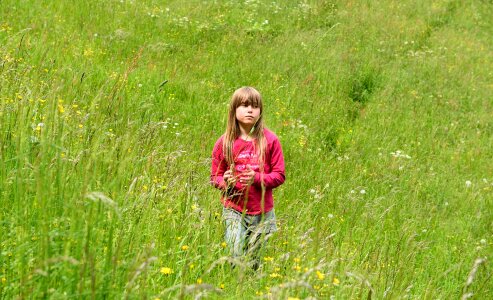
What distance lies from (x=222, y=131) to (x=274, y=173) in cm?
292

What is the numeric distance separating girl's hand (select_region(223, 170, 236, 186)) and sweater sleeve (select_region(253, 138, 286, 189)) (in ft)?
0.74

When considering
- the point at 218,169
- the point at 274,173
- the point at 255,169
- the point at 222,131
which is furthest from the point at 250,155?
the point at 222,131

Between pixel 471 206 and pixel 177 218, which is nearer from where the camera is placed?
pixel 177 218

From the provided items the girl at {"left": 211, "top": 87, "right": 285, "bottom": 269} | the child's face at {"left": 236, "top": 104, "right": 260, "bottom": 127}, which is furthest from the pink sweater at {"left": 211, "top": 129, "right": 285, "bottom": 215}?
the child's face at {"left": 236, "top": 104, "right": 260, "bottom": 127}

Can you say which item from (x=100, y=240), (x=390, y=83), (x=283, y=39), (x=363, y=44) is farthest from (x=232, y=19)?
(x=100, y=240)

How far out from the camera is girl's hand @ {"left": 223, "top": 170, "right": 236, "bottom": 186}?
3579 millimetres

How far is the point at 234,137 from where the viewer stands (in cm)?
425

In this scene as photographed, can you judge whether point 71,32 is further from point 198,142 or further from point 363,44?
point 363,44

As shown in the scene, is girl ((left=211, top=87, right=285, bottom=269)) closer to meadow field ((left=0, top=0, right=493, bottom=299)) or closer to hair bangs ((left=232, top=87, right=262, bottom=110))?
hair bangs ((left=232, top=87, right=262, bottom=110))

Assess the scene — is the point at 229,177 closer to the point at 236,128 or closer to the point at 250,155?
the point at 250,155

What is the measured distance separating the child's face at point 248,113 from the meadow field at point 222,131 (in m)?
0.40

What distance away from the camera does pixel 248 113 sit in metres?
4.14

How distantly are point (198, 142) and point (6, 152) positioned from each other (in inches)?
138

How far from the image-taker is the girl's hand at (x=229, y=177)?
3.58 m
